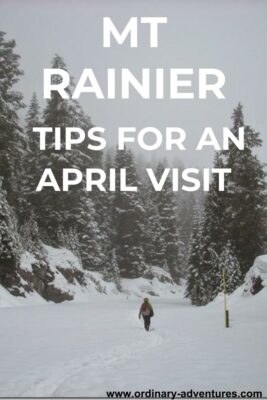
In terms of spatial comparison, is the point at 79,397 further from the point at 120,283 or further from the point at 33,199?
the point at 120,283

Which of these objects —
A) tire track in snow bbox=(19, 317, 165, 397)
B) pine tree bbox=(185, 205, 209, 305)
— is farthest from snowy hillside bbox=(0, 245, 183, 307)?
tire track in snow bbox=(19, 317, 165, 397)

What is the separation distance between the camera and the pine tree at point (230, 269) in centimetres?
3522

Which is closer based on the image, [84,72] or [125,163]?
[84,72]

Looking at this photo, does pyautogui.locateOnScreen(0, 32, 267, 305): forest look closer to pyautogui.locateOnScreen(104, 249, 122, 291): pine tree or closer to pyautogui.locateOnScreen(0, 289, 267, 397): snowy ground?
pyautogui.locateOnScreen(104, 249, 122, 291): pine tree

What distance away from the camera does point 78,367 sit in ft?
35.4

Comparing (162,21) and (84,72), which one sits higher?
(162,21)

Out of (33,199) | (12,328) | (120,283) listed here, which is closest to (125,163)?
(120,283)

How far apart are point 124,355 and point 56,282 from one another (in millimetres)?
23071

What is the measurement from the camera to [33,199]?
139 feet

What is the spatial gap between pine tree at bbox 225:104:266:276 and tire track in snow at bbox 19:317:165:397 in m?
22.5

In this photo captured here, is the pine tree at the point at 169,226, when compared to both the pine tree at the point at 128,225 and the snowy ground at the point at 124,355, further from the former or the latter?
the snowy ground at the point at 124,355

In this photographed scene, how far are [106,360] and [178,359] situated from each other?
6.03ft

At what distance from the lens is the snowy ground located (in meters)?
9.06

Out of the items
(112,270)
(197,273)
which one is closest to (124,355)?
(197,273)
